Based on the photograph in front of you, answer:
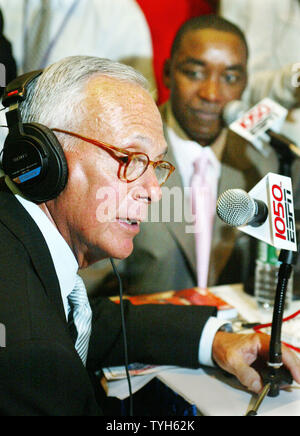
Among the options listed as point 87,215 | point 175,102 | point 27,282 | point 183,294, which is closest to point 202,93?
point 175,102

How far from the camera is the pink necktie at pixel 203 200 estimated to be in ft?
4.19

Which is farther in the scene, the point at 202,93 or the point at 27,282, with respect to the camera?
the point at 202,93

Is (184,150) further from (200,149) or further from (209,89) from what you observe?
(209,89)

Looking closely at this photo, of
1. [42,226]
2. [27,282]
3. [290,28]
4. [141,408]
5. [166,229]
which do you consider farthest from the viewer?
[290,28]

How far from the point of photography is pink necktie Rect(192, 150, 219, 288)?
1278 mm

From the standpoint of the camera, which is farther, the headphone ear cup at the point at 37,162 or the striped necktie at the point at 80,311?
the striped necktie at the point at 80,311

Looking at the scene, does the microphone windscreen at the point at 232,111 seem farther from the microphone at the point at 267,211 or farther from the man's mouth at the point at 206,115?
the microphone at the point at 267,211

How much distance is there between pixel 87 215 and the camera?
76cm

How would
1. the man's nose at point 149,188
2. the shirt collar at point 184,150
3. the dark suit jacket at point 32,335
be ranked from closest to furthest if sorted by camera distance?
the dark suit jacket at point 32,335, the man's nose at point 149,188, the shirt collar at point 184,150

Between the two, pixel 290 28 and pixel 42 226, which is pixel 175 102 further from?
pixel 42 226

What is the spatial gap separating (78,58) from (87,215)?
0.28 meters

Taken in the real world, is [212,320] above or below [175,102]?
below

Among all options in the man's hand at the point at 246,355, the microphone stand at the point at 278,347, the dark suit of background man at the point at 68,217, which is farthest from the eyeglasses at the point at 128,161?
the man's hand at the point at 246,355

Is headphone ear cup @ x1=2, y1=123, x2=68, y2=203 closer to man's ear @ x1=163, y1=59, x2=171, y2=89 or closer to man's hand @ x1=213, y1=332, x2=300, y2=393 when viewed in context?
man's hand @ x1=213, y1=332, x2=300, y2=393
